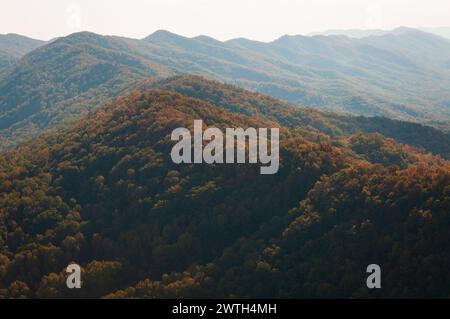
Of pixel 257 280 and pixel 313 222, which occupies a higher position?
pixel 313 222

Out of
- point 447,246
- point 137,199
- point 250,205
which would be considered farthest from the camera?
point 137,199

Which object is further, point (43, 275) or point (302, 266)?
point (43, 275)

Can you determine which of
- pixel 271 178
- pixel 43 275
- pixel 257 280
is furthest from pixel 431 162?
pixel 43 275

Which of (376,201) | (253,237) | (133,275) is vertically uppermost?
(376,201)

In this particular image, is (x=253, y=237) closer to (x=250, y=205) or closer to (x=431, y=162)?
(x=250, y=205)

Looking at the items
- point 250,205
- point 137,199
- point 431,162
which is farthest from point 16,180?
point 431,162

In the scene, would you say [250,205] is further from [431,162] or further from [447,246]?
[431,162]
